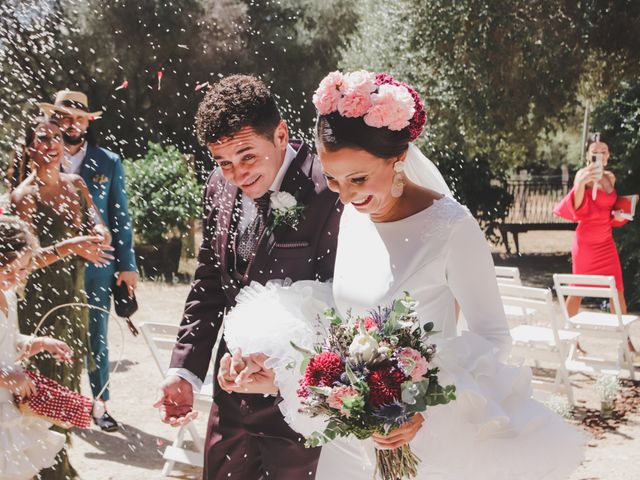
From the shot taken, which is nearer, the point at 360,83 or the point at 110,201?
the point at 360,83

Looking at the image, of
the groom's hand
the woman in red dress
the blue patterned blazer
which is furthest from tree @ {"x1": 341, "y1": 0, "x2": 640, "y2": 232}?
the groom's hand

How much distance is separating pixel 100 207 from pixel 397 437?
437 cm

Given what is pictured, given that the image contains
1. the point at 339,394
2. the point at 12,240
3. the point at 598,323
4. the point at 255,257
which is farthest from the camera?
the point at 598,323

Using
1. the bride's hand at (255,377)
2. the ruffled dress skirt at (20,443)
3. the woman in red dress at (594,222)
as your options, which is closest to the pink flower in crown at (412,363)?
the bride's hand at (255,377)

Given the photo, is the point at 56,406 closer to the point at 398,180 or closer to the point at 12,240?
the point at 12,240

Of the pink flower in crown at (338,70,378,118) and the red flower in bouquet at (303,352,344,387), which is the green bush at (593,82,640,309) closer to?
the pink flower in crown at (338,70,378,118)

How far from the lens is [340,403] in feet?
7.44

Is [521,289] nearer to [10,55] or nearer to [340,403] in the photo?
[340,403]

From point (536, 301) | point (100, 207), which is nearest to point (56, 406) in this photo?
point (100, 207)

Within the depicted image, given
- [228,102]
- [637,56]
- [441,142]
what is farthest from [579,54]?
[228,102]

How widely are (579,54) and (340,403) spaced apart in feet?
38.4

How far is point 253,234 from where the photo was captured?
3135 mm

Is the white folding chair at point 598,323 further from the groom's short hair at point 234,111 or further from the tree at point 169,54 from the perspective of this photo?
the tree at point 169,54

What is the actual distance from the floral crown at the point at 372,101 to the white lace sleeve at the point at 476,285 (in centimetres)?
39
